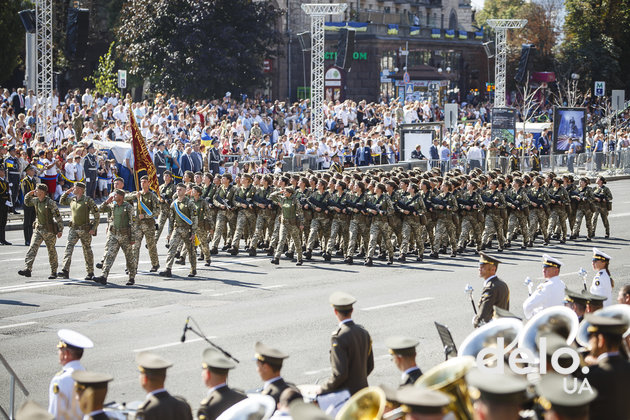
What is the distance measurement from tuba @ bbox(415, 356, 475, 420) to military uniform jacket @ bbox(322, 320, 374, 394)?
8.81 feet

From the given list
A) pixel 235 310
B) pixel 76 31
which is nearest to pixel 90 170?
pixel 76 31

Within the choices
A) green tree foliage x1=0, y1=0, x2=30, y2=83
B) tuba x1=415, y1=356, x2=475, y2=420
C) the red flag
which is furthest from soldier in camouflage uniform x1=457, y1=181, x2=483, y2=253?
green tree foliage x1=0, y1=0, x2=30, y2=83

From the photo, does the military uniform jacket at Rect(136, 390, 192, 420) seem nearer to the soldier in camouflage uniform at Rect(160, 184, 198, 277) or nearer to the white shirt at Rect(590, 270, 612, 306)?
the white shirt at Rect(590, 270, 612, 306)

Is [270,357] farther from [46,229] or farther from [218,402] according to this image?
[46,229]

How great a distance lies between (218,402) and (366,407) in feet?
5.66

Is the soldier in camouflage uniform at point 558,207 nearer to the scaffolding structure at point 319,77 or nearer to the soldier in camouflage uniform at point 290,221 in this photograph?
the soldier in camouflage uniform at point 290,221

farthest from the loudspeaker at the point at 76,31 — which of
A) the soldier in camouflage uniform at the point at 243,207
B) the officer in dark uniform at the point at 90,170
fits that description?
the soldier in camouflage uniform at the point at 243,207

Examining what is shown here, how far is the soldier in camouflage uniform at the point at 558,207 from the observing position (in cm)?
2539

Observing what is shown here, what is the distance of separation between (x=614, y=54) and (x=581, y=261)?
53.5 meters

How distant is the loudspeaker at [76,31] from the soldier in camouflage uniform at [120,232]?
55.0ft

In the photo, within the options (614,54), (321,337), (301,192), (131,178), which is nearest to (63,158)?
(131,178)

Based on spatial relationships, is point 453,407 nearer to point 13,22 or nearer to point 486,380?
point 486,380

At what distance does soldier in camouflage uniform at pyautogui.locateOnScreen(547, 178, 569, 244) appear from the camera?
25.4 meters

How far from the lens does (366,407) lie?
20.3 ft
